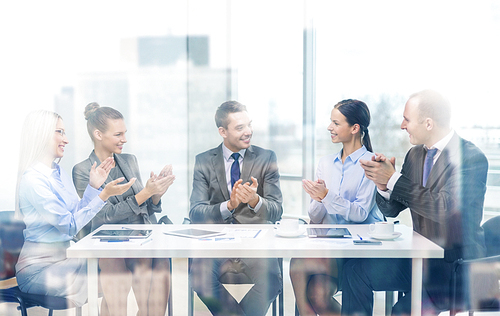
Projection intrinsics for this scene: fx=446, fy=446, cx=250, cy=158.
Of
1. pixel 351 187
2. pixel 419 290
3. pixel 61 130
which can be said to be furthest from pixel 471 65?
pixel 61 130

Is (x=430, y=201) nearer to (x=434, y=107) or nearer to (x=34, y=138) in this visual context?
(x=434, y=107)

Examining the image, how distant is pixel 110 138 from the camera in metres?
2.51

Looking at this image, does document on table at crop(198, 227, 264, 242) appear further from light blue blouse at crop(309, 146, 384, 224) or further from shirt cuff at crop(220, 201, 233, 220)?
light blue blouse at crop(309, 146, 384, 224)

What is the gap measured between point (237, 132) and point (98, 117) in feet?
2.62

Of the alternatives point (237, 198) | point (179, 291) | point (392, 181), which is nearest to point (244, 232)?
point (237, 198)

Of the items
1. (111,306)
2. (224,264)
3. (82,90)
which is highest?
(82,90)

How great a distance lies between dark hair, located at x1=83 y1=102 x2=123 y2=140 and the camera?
8.27 feet

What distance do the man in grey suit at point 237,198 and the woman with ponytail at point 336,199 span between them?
0.51 feet

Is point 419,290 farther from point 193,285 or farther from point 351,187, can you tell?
point 193,285

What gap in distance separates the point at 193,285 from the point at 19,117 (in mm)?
1557

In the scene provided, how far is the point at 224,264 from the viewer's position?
2270 millimetres

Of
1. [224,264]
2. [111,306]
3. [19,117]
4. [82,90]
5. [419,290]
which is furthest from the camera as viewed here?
[82,90]

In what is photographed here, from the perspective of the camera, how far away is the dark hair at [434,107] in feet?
Result: 7.05


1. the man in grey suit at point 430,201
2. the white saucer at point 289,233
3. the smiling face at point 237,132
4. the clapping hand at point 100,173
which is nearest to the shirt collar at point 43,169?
the clapping hand at point 100,173
